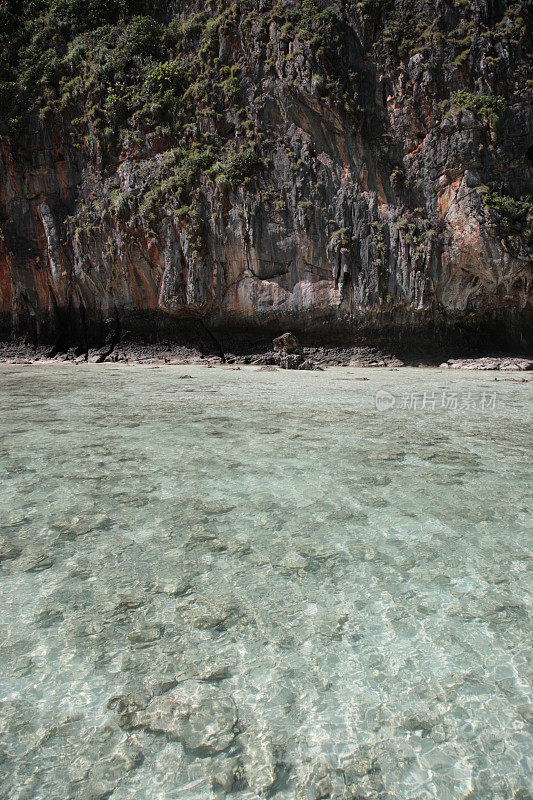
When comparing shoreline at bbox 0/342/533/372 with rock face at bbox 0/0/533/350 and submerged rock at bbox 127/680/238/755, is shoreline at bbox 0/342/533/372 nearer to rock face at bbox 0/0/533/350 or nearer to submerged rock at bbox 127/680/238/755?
rock face at bbox 0/0/533/350

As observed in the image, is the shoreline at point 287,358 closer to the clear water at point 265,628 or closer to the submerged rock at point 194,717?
the clear water at point 265,628

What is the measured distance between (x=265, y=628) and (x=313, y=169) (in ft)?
65.8

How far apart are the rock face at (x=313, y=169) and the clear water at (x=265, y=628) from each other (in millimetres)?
16024

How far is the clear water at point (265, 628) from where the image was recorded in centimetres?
116

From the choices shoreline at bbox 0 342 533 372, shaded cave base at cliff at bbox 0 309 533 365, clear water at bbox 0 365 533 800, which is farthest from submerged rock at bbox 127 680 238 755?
shaded cave base at cliff at bbox 0 309 533 365

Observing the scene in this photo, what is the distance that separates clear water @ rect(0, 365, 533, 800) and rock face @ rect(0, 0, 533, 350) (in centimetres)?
1602

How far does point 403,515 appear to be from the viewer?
9.05ft

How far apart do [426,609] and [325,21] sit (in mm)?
23417

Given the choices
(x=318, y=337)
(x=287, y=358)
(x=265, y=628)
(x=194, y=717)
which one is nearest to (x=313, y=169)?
(x=318, y=337)

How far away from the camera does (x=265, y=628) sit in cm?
171

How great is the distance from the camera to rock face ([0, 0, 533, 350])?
1780 cm

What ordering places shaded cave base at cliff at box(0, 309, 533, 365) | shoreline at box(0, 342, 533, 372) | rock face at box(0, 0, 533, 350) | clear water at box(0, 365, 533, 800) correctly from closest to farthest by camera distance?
1. clear water at box(0, 365, 533, 800)
2. shoreline at box(0, 342, 533, 372)
3. rock face at box(0, 0, 533, 350)
4. shaded cave base at cliff at box(0, 309, 533, 365)

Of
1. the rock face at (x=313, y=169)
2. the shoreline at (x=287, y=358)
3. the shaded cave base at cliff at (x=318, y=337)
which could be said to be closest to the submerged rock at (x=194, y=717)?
the shoreline at (x=287, y=358)

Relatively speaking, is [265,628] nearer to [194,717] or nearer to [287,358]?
[194,717]
